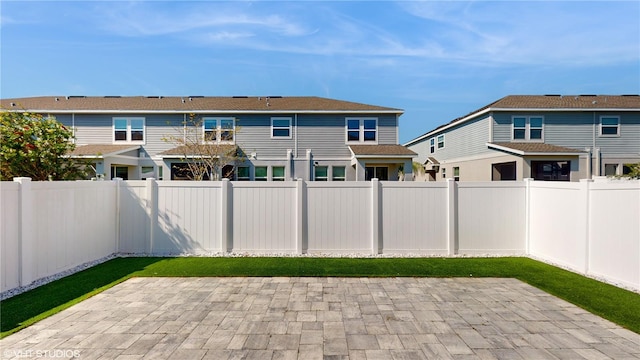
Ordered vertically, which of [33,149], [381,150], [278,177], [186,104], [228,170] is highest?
[186,104]

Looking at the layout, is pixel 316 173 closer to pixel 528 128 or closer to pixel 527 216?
pixel 527 216

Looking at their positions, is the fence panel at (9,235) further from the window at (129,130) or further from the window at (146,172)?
the window at (129,130)

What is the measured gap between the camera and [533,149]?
627 inches

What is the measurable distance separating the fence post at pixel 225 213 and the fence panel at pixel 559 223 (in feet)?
24.1

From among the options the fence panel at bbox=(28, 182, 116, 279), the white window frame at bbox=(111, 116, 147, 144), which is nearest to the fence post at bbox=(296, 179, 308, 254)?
the fence panel at bbox=(28, 182, 116, 279)

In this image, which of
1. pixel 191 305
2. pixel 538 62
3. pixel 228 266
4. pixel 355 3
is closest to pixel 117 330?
pixel 191 305

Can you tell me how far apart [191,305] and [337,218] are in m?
3.82

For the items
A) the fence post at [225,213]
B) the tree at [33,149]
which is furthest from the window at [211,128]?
the fence post at [225,213]

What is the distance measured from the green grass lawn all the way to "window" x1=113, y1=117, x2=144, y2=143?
41.1ft

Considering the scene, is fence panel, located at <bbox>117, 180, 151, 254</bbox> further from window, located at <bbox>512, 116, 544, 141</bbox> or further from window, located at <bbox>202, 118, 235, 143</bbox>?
window, located at <bbox>512, 116, 544, 141</bbox>

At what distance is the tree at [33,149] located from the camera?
6.67m

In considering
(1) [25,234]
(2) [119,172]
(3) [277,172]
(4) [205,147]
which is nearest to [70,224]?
(1) [25,234]

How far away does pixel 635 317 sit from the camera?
13.3ft

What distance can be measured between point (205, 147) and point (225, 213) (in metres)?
8.51
